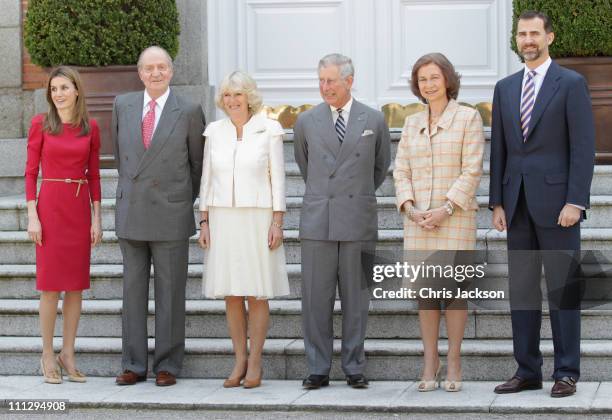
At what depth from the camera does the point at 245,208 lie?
7191mm

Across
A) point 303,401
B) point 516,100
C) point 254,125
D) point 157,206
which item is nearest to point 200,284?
point 157,206

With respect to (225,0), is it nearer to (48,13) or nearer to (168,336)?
(48,13)

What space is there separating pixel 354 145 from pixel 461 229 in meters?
0.74

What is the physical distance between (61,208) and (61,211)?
17 mm

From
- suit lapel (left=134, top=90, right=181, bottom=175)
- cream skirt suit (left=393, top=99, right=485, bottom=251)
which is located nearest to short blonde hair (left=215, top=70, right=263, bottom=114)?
suit lapel (left=134, top=90, right=181, bottom=175)

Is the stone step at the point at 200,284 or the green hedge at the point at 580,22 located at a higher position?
the green hedge at the point at 580,22

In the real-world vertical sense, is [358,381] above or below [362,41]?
below

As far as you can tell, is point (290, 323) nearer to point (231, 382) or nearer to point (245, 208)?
point (231, 382)

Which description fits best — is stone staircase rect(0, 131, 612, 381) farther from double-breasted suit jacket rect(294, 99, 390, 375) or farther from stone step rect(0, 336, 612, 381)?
double-breasted suit jacket rect(294, 99, 390, 375)

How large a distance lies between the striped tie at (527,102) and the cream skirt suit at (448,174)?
23cm

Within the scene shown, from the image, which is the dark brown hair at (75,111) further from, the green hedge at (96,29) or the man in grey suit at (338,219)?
the green hedge at (96,29)

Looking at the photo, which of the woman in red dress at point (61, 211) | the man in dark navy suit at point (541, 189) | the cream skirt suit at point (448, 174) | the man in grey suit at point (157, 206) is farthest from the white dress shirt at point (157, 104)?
the man in dark navy suit at point (541, 189)

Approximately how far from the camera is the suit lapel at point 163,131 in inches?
288

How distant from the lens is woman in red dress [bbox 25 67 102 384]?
735 centimetres
